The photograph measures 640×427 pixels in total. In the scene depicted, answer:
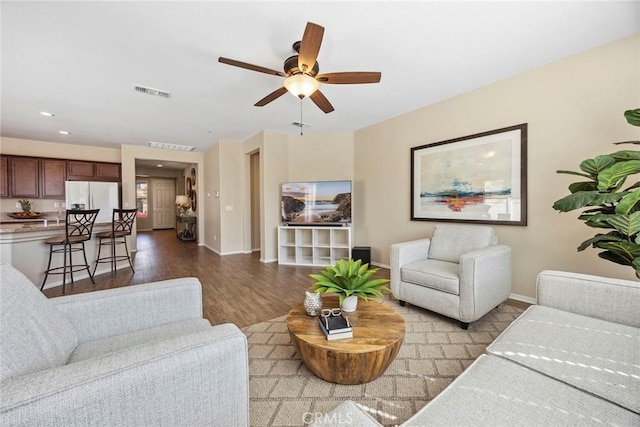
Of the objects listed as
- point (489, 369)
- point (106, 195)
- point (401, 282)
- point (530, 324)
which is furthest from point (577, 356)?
point (106, 195)

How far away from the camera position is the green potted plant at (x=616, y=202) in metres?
1.58

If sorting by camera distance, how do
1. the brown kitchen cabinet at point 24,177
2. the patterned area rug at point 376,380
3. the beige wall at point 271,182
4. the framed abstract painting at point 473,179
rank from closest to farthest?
the patterned area rug at point 376,380, the framed abstract painting at point 473,179, the beige wall at point 271,182, the brown kitchen cabinet at point 24,177

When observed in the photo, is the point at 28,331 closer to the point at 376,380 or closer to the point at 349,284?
the point at 349,284

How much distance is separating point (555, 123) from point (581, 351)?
244cm

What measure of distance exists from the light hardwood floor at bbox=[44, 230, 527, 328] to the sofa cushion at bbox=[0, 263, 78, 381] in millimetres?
1425

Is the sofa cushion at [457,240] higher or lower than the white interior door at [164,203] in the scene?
lower

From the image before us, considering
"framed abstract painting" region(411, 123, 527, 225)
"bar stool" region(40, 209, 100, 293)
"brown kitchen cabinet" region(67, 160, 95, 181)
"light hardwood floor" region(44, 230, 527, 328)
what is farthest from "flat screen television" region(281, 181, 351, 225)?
"brown kitchen cabinet" region(67, 160, 95, 181)

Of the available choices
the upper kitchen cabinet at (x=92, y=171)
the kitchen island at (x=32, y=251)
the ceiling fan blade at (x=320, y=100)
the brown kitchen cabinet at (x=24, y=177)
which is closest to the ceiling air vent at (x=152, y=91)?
the ceiling fan blade at (x=320, y=100)

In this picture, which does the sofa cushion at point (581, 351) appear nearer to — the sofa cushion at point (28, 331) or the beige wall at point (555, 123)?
the beige wall at point (555, 123)

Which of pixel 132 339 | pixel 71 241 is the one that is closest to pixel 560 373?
pixel 132 339

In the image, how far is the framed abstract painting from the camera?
2893 mm

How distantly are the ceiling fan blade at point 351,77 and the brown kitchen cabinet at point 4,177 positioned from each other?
22.4 ft

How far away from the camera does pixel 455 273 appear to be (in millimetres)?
2383

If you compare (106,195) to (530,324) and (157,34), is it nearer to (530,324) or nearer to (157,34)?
(157,34)
